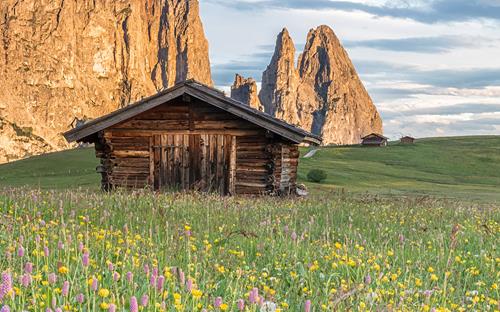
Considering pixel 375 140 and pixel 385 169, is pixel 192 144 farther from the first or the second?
pixel 375 140

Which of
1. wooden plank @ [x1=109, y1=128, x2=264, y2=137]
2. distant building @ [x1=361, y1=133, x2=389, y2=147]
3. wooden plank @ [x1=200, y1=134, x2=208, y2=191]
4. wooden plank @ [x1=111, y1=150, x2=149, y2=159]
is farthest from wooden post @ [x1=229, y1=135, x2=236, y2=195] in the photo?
distant building @ [x1=361, y1=133, x2=389, y2=147]

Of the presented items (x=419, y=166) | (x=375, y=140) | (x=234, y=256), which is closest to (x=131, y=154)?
(x=234, y=256)

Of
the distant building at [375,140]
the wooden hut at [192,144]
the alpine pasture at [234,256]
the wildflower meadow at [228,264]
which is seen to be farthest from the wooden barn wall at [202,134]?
the distant building at [375,140]

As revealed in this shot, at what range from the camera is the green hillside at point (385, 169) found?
41562mm

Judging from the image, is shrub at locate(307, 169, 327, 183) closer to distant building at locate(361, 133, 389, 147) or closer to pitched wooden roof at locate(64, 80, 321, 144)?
pitched wooden roof at locate(64, 80, 321, 144)

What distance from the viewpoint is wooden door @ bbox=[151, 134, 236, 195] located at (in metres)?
24.0

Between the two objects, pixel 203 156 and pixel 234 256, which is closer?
pixel 234 256

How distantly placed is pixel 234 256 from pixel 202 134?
57.5 feet

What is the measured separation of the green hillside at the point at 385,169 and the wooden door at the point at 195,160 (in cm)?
1378

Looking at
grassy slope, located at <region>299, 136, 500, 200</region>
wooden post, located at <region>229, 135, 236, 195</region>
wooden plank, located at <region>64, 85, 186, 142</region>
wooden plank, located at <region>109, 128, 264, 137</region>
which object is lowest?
grassy slope, located at <region>299, 136, 500, 200</region>

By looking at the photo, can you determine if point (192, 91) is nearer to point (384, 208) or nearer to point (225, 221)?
point (384, 208)

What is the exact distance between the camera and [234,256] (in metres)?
6.71

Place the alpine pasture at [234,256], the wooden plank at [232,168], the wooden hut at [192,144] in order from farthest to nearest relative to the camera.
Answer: the wooden plank at [232,168] < the wooden hut at [192,144] < the alpine pasture at [234,256]

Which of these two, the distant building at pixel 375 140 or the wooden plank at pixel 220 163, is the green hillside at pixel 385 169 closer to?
the distant building at pixel 375 140
